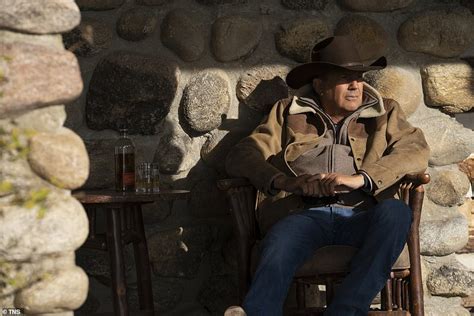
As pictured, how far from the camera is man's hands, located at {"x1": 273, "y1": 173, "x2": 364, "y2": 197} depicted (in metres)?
4.19

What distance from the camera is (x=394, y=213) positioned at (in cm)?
404

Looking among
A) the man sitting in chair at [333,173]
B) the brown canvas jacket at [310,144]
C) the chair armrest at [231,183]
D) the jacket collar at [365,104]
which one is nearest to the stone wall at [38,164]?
the man sitting in chair at [333,173]

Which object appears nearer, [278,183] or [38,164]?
[38,164]

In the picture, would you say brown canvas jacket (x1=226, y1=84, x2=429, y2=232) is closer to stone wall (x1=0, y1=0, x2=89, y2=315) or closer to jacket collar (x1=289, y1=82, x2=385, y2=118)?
jacket collar (x1=289, y1=82, x2=385, y2=118)

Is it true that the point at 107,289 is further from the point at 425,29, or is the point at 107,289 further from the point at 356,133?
the point at 425,29

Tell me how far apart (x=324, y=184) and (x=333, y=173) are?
0.08m

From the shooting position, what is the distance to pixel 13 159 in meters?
2.93

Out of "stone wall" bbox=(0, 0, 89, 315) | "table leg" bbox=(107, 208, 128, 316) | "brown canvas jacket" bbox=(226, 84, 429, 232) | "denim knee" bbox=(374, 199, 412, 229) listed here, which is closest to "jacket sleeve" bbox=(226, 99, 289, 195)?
"brown canvas jacket" bbox=(226, 84, 429, 232)

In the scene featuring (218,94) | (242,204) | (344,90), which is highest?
(344,90)

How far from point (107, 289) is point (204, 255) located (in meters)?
0.48

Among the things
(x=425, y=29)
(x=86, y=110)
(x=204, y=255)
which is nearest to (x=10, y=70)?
(x=86, y=110)

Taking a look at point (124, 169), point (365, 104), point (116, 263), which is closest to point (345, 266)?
point (365, 104)

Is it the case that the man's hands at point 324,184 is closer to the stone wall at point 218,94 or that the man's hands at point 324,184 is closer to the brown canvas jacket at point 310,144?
the brown canvas jacket at point 310,144

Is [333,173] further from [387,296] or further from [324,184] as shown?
[387,296]
